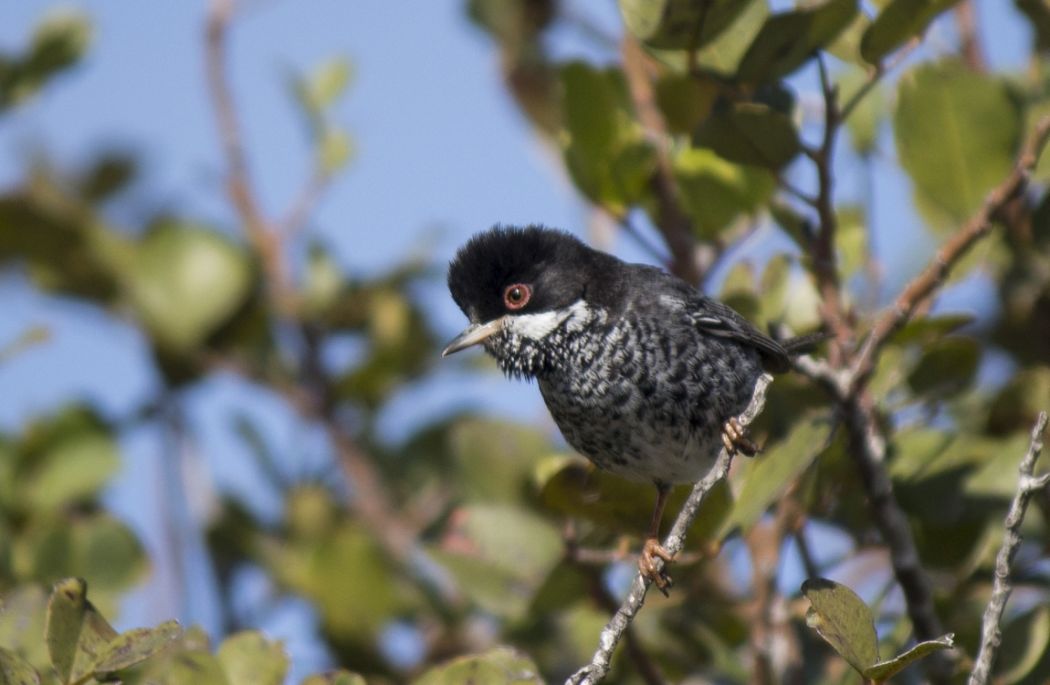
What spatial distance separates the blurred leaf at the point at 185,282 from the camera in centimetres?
430

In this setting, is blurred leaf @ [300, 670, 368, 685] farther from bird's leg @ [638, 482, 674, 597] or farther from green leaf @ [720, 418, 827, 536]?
green leaf @ [720, 418, 827, 536]

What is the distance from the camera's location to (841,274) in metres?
3.63

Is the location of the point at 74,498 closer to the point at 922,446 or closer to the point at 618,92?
the point at 618,92

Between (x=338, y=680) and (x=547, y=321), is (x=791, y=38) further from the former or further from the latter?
(x=338, y=680)

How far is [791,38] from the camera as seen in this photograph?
312 centimetres

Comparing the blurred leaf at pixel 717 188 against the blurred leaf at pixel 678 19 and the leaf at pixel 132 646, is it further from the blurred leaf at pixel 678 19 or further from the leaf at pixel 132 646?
the leaf at pixel 132 646

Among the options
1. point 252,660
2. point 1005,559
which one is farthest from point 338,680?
point 1005,559

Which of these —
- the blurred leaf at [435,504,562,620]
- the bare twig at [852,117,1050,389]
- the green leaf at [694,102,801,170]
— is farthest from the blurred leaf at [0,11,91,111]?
the bare twig at [852,117,1050,389]

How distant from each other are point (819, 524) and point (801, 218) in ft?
2.51

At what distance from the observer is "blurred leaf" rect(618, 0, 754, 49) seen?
305cm

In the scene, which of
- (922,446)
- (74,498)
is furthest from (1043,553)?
(74,498)

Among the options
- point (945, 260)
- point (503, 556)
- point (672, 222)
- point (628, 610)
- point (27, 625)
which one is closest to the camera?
point (628, 610)

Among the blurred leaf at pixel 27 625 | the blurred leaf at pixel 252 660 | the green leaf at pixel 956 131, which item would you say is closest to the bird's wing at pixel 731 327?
the green leaf at pixel 956 131

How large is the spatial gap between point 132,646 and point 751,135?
1.73 metres
